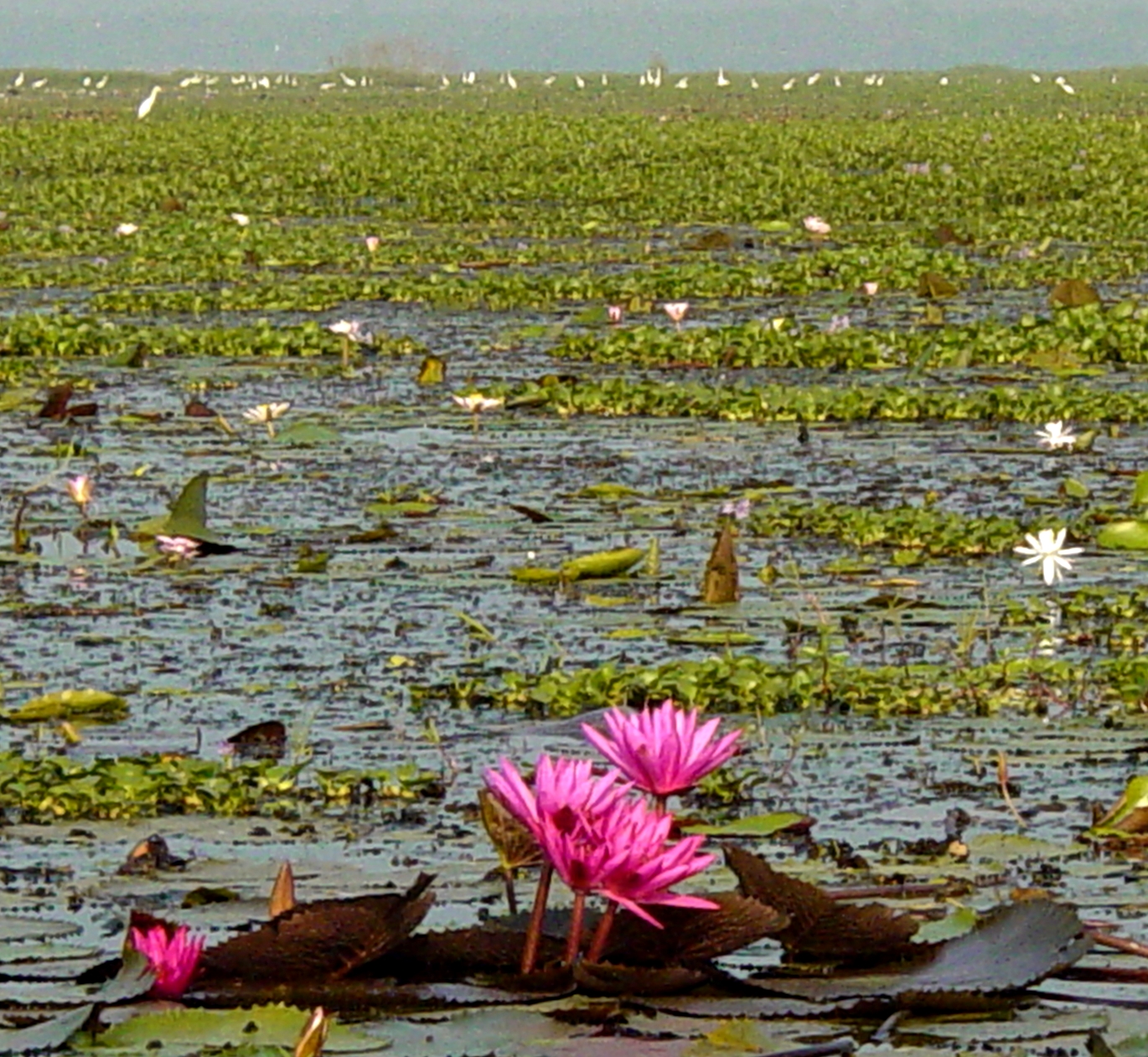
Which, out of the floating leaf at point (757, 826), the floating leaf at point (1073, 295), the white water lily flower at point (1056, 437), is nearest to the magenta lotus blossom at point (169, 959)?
the floating leaf at point (757, 826)

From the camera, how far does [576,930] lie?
2986mm

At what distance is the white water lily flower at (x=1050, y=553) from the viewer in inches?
232

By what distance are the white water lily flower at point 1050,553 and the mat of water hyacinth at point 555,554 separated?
6 cm

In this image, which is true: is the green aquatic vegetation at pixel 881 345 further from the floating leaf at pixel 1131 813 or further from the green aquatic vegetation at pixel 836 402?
the floating leaf at pixel 1131 813

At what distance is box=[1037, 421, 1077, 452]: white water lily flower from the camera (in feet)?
26.2

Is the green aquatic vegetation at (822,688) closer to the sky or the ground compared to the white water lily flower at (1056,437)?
closer to the ground

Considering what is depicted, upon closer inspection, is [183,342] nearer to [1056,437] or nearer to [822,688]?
[1056,437]

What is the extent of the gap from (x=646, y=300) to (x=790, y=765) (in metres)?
8.91

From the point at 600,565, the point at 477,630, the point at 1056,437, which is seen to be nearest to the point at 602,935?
the point at 477,630

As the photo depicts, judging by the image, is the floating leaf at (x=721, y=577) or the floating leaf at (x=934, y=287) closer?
the floating leaf at (x=721, y=577)

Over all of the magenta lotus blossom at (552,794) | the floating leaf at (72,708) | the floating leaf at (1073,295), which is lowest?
the floating leaf at (72,708)

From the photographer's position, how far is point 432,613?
5.89 metres

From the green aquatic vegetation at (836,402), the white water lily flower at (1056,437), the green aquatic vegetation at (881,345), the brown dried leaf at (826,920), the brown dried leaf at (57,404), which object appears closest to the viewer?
the brown dried leaf at (826,920)

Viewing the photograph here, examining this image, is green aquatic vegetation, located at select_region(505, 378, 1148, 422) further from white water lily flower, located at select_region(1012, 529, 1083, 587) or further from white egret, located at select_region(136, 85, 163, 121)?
white egret, located at select_region(136, 85, 163, 121)
